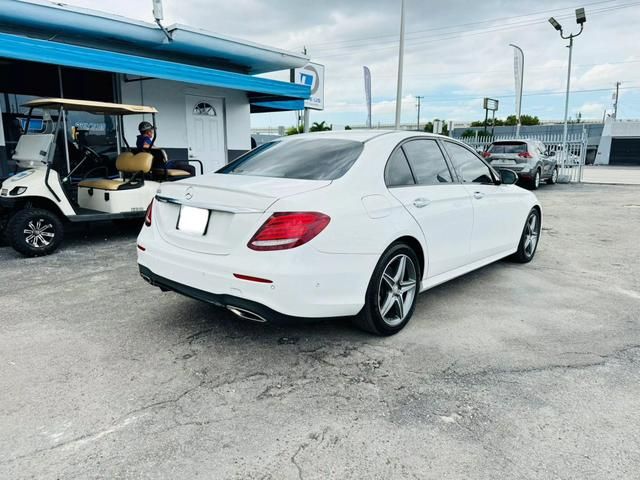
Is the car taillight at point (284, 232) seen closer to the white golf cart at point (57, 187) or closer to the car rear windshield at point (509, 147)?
the white golf cart at point (57, 187)

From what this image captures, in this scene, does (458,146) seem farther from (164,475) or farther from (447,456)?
(164,475)

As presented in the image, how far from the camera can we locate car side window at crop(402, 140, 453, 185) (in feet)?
13.3

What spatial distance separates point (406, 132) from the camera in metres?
4.27

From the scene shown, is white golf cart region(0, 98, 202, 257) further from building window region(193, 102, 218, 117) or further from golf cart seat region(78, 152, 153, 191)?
building window region(193, 102, 218, 117)

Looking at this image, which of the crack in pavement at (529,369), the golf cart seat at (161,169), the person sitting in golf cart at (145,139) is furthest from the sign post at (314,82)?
the crack in pavement at (529,369)

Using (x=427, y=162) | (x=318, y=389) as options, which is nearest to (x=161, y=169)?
(x=427, y=162)

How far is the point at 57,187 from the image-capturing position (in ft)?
20.8

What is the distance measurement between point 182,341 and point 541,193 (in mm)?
14115

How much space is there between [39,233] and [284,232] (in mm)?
4687

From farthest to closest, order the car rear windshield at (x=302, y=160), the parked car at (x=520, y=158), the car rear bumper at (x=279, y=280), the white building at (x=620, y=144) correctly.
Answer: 1. the white building at (x=620, y=144)
2. the parked car at (x=520, y=158)
3. the car rear windshield at (x=302, y=160)
4. the car rear bumper at (x=279, y=280)

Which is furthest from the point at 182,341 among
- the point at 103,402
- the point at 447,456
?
the point at 447,456

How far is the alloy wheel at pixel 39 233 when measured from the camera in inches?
241

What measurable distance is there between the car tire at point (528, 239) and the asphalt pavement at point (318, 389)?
101 cm

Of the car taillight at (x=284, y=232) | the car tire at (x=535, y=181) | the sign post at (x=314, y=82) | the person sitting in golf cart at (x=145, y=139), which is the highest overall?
the sign post at (x=314, y=82)
